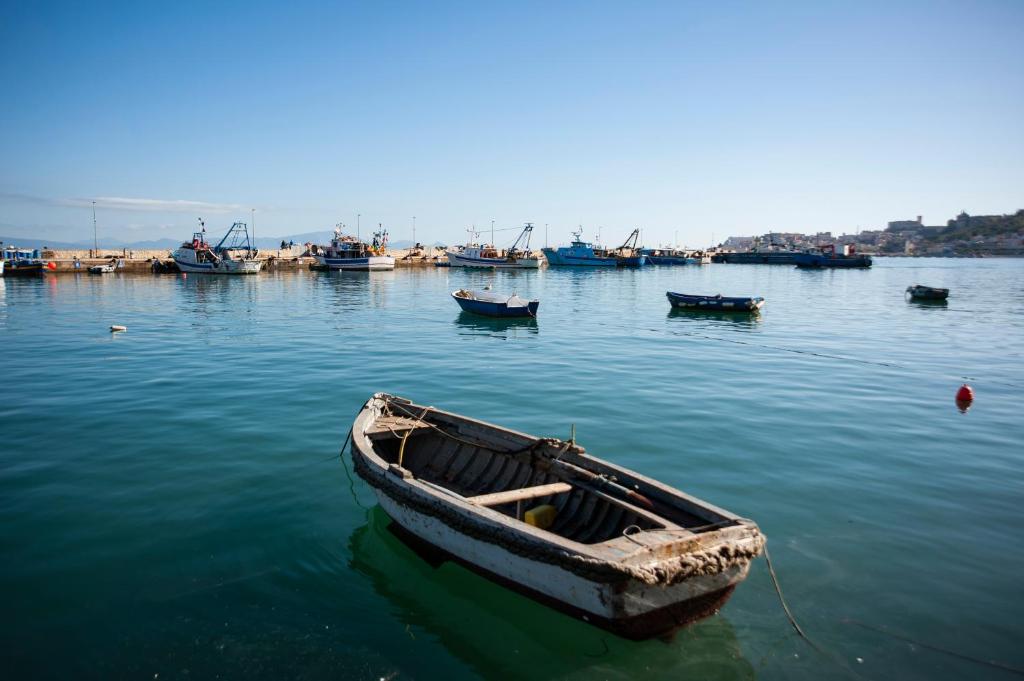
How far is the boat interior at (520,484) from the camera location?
7207mm

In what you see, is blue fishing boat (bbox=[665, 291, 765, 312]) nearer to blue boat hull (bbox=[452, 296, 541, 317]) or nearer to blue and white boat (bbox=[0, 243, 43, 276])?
blue boat hull (bbox=[452, 296, 541, 317])

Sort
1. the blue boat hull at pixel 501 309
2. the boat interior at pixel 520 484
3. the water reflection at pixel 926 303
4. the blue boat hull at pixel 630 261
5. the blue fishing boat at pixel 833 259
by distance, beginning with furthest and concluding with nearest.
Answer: the blue fishing boat at pixel 833 259 → the blue boat hull at pixel 630 261 → the water reflection at pixel 926 303 → the blue boat hull at pixel 501 309 → the boat interior at pixel 520 484

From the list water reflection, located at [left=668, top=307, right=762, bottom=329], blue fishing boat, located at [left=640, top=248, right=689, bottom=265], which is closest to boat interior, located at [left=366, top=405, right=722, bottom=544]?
water reflection, located at [left=668, top=307, right=762, bottom=329]

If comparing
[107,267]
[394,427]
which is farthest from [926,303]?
[107,267]

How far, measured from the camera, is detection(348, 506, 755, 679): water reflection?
6223 millimetres

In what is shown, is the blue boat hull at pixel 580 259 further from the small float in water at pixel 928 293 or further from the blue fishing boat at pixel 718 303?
the blue fishing boat at pixel 718 303

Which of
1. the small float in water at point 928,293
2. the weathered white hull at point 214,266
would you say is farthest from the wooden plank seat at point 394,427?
the weathered white hull at point 214,266

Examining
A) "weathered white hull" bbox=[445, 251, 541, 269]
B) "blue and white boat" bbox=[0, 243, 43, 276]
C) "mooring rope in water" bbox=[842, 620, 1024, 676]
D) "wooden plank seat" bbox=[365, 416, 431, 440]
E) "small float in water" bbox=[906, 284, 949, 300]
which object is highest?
"weathered white hull" bbox=[445, 251, 541, 269]

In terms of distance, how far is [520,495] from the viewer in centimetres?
754

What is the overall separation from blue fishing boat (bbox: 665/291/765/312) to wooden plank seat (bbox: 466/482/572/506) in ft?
113

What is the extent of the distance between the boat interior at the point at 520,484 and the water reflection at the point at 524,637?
1048mm

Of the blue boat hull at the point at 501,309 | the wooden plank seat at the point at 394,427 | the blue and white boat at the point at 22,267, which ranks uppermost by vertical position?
the blue and white boat at the point at 22,267

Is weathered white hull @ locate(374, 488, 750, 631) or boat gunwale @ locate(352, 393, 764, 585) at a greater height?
boat gunwale @ locate(352, 393, 764, 585)

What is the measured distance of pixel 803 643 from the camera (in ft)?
21.7
